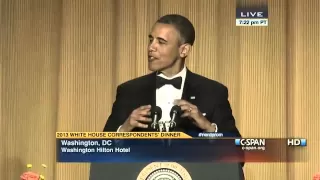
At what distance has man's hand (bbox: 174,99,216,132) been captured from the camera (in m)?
2.03

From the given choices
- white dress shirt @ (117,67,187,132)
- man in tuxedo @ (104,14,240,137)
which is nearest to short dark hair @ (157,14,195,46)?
man in tuxedo @ (104,14,240,137)

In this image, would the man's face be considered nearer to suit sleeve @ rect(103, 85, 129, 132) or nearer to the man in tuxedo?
the man in tuxedo

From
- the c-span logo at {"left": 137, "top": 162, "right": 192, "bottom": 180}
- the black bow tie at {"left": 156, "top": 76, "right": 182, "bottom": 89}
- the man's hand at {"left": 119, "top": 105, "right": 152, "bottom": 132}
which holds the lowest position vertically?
the c-span logo at {"left": 137, "top": 162, "right": 192, "bottom": 180}

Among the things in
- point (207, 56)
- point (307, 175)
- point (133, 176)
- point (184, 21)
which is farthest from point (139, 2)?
point (307, 175)

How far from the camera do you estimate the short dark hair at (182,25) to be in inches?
81.9

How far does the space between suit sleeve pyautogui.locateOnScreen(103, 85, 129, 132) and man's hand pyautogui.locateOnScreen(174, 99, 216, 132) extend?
0.66 ft

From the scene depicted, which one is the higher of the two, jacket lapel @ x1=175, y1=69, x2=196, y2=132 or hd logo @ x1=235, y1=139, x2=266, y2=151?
jacket lapel @ x1=175, y1=69, x2=196, y2=132

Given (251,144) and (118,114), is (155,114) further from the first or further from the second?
(251,144)

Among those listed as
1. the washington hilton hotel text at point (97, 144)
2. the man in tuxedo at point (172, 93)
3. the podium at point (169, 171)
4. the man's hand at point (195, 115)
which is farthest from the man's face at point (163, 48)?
the podium at point (169, 171)

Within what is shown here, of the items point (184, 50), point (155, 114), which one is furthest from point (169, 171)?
point (184, 50)

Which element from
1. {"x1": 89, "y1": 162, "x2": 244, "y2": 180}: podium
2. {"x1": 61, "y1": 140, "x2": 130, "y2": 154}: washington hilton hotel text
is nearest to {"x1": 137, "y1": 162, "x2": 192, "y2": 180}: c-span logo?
{"x1": 89, "y1": 162, "x2": 244, "y2": 180}: podium

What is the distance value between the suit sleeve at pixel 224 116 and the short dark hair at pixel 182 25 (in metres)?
0.23

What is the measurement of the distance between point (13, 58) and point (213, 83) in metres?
0.76

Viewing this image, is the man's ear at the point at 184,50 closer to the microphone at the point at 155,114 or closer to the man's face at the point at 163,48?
the man's face at the point at 163,48
